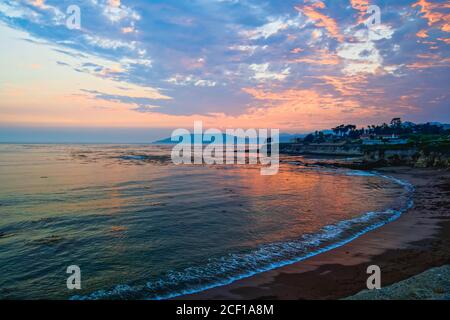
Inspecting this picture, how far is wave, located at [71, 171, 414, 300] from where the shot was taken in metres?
8.16

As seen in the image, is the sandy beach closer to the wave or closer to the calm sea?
the wave

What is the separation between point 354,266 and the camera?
966 centimetres

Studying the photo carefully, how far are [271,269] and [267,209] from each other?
9.70m

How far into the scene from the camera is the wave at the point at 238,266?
8.16 meters

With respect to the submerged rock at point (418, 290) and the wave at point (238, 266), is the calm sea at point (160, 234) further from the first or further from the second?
the submerged rock at point (418, 290)

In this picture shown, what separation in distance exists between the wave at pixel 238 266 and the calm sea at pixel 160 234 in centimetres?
4

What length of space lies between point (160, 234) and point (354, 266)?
8316 mm

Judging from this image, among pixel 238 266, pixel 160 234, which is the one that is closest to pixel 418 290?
pixel 238 266

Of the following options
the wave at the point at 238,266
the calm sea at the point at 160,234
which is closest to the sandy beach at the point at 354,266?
the wave at the point at 238,266

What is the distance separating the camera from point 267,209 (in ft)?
63.4

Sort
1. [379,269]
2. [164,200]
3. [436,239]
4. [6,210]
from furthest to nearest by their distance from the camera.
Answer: [164,200]
[6,210]
[436,239]
[379,269]
